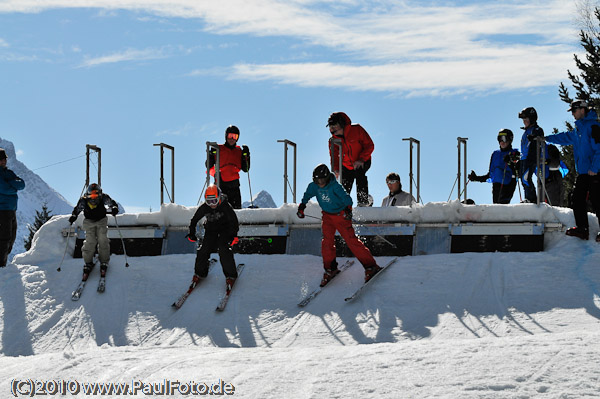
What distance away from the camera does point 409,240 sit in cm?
1402

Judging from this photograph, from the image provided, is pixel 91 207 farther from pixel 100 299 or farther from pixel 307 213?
pixel 307 213

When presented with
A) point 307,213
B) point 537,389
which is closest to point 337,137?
point 307,213

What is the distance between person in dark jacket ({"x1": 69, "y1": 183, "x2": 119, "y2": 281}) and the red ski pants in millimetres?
3406

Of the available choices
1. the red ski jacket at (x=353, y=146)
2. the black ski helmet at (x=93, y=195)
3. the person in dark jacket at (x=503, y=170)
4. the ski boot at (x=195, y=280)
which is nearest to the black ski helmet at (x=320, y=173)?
the red ski jacket at (x=353, y=146)

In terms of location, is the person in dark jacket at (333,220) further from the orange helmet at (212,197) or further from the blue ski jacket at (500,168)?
the blue ski jacket at (500,168)

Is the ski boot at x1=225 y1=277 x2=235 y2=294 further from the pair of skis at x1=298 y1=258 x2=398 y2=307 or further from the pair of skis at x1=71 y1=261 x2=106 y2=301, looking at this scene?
the pair of skis at x1=71 y1=261 x2=106 y2=301

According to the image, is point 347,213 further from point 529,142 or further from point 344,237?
point 529,142

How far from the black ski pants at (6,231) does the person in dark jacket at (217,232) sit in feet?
11.2

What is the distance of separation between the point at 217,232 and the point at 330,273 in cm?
177

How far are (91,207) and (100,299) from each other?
5.37ft

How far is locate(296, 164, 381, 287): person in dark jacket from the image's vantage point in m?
12.4

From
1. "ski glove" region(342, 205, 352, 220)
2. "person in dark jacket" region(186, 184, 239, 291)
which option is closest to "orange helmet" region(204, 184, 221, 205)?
"person in dark jacket" region(186, 184, 239, 291)

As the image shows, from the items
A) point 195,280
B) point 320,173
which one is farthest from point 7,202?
point 320,173

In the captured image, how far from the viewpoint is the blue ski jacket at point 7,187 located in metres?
14.0
